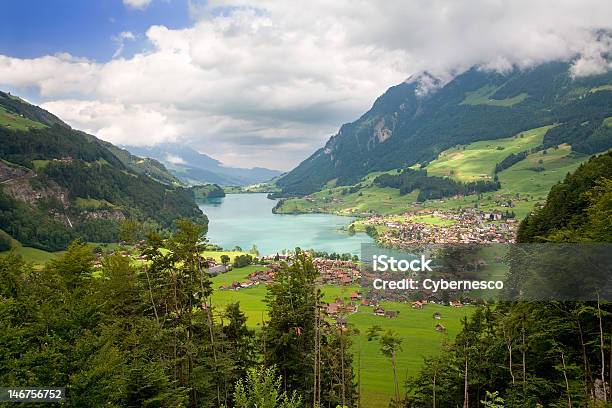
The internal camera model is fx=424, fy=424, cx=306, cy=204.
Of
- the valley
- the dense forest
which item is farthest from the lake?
the dense forest

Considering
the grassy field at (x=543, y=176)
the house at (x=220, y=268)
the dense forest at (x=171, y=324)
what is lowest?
the house at (x=220, y=268)

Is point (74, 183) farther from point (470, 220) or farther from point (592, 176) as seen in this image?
point (592, 176)

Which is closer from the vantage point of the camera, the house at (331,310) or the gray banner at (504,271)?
the gray banner at (504,271)

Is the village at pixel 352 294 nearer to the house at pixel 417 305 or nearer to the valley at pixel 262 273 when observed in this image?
the house at pixel 417 305

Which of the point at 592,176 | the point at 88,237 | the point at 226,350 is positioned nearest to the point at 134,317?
the point at 226,350

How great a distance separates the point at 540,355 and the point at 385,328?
37185 millimetres

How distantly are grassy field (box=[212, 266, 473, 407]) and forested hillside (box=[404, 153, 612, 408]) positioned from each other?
32.2 ft

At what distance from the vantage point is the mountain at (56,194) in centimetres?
12450

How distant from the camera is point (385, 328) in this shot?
58.6 metres

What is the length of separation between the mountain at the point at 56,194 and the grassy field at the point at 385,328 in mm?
75448

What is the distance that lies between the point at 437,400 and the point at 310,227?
169 m

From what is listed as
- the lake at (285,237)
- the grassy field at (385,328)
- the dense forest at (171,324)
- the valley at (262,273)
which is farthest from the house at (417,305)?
the lake at (285,237)

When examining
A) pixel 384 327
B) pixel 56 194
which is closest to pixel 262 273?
pixel 384 327

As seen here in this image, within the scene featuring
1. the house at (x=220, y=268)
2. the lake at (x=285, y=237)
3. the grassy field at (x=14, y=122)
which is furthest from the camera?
the grassy field at (x=14, y=122)
